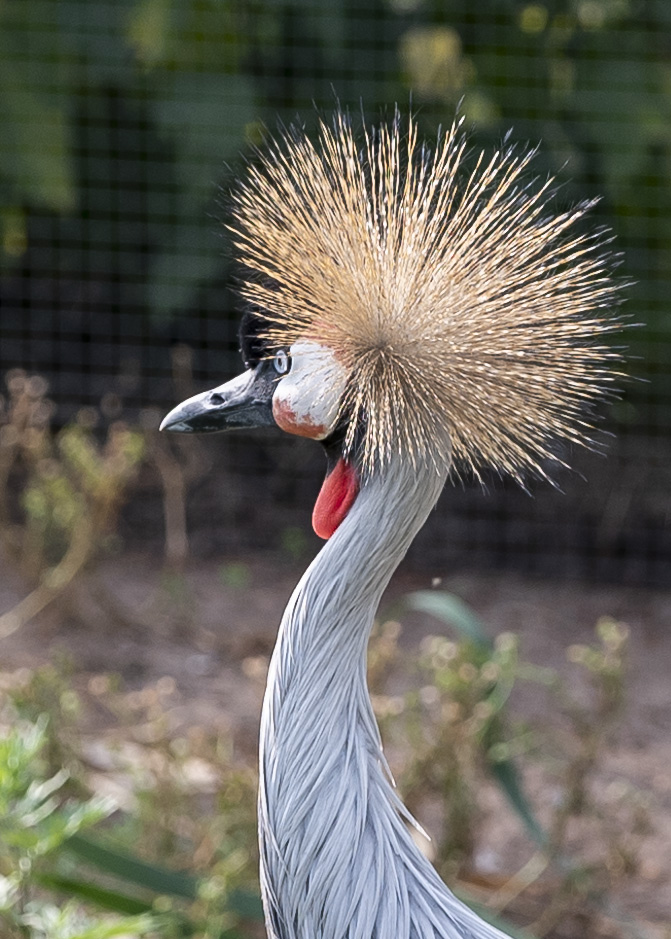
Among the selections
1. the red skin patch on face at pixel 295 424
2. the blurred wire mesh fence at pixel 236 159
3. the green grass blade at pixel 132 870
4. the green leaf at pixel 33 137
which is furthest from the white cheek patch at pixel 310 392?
the green leaf at pixel 33 137

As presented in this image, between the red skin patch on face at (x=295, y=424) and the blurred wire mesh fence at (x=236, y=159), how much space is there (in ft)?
5.90

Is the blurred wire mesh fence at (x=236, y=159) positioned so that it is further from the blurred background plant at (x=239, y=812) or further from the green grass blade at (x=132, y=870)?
the green grass blade at (x=132, y=870)

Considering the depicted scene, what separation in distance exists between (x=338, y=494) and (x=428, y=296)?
186 mm

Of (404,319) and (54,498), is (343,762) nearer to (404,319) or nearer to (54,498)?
(404,319)

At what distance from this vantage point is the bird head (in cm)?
101

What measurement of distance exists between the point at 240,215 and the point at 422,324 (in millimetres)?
252

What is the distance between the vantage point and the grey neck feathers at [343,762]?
1.01m

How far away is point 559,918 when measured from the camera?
1.77m

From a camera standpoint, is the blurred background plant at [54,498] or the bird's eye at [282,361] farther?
the blurred background plant at [54,498]

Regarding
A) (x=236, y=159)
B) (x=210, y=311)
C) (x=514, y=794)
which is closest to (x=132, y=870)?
(x=514, y=794)

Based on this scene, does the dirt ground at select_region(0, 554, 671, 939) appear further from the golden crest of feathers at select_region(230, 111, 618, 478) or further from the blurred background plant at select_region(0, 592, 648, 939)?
the golden crest of feathers at select_region(230, 111, 618, 478)

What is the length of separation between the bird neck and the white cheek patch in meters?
0.07

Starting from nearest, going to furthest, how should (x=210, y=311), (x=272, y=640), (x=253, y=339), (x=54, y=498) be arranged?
(x=253, y=339) < (x=54, y=498) < (x=272, y=640) < (x=210, y=311)

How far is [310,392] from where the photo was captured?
1036 millimetres
